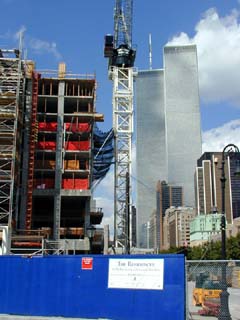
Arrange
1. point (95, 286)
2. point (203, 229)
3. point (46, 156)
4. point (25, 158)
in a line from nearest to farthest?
point (95, 286)
point (25, 158)
point (46, 156)
point (203, 229)

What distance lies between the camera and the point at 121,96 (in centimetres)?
8569

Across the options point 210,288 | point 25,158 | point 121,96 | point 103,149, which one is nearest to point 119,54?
point 121,96

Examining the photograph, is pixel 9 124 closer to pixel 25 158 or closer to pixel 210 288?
pixel 25 158

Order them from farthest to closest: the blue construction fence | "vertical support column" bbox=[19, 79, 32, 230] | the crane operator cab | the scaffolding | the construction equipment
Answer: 1. the crane operator cab
2. "vertical support column" bbox=[19, 79, 32, 230]
3. the scaffolding
4. the construction equipment
5. the blue construction fence

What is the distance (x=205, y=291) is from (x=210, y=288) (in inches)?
18.0

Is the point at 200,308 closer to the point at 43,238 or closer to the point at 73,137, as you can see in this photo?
the point at 43,238

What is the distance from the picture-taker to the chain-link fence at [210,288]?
52.7 ft

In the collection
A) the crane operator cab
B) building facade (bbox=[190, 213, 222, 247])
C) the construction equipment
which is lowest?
the construction equipment

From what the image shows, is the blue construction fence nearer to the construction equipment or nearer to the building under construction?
the construction equipment

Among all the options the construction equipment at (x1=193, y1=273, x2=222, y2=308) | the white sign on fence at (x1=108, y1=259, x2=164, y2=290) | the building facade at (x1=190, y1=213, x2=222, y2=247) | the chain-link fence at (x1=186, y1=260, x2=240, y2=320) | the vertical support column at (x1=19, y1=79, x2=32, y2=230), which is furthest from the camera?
the building facade at (x1=190, y1=213, x2=222, y2=247)

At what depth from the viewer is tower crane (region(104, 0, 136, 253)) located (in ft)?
254

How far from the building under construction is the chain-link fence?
34120 millimetres

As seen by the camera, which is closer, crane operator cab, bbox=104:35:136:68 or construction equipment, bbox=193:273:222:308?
construction equipment, bbox=193:273:222:308

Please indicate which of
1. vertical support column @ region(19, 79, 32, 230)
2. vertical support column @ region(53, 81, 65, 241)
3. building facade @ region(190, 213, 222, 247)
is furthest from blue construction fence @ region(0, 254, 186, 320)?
building facade @ region(190, 213, 222, 247)
